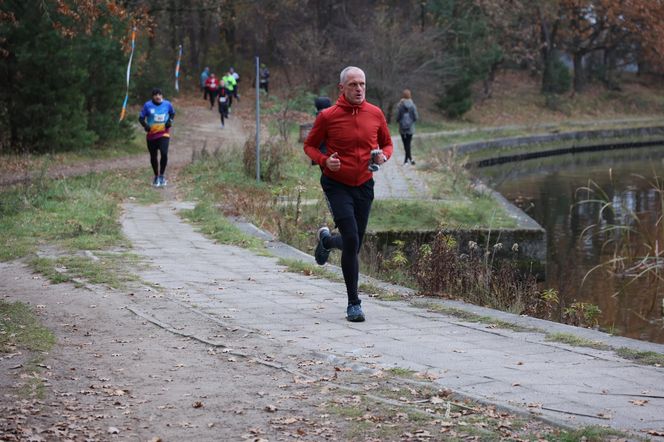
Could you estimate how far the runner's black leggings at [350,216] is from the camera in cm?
817

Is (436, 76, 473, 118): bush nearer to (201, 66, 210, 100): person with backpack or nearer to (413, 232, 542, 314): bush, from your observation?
(201, 66, 210, 100): person with backpack

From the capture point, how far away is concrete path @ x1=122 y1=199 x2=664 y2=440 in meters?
5.79

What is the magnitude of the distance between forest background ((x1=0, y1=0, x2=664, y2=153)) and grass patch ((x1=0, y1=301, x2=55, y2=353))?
16472 millimetres

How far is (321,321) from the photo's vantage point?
27.1ft

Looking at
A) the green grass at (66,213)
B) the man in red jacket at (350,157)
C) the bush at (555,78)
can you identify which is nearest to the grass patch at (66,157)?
the green grass at (66,213)

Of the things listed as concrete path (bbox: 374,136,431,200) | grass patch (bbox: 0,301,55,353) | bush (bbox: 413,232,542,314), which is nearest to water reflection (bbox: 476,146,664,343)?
bush (bbox: 413,232,542,314)

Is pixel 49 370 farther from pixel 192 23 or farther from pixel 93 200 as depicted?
pixel 192 23

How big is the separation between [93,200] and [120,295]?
287 inches

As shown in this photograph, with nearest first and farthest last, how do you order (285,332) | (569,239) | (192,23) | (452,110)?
1. (285,332)
2. (569,239)
3. (452,110)
4. (192,23)

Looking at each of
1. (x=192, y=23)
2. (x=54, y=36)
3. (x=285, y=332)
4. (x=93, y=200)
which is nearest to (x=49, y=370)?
(x=285, y=332)

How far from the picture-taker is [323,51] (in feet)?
149

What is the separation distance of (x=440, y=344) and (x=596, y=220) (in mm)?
15259

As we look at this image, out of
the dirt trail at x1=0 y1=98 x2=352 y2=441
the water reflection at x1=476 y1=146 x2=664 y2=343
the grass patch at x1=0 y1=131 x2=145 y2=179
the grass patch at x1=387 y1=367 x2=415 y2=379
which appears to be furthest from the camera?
the grass patch at x1=0 y1=131 x2=145 y2=179

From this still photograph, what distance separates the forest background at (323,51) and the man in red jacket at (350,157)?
56.1ft
